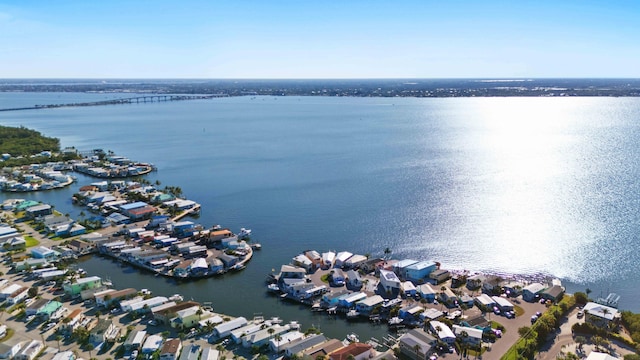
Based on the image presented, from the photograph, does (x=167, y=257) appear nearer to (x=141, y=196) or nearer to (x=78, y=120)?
(x=141, y=196)

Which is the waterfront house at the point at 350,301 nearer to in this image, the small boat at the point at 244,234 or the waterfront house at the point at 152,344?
the waterfront house at the point at 152,344

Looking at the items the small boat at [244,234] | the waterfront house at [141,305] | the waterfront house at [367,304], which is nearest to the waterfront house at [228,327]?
the waterfront house at [141,305]

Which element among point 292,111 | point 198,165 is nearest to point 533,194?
point 198,165

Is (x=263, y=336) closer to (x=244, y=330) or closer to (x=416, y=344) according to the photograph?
(x=244, y=330)

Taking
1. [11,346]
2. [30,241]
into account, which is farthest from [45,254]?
[11,346]

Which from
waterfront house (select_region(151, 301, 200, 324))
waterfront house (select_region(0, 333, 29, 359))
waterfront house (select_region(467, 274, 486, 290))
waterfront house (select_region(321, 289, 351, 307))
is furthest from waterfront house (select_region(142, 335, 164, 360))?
waterfront house (select_region(467, 274, 486, 290))

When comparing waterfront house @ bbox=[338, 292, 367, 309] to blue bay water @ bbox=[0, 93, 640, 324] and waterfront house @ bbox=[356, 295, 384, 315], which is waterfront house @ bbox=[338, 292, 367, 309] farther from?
blue bay water @ bbox=[0, 93, 640, 324]
